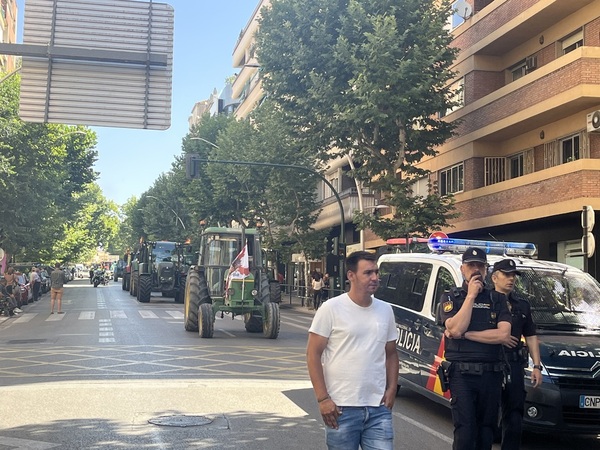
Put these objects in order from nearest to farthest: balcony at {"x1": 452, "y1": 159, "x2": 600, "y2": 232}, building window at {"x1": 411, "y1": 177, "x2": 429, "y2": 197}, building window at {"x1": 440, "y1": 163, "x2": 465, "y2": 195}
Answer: balcony at {"x1": 452, "y1": 159, "x2": 600, "y2": 232} < building window at {"x1": 440, "y1": 163, "x2": 465, "y2": 195} < building window at {"x1": 411, "y1": 177, "x2": 429, "y2": 197}

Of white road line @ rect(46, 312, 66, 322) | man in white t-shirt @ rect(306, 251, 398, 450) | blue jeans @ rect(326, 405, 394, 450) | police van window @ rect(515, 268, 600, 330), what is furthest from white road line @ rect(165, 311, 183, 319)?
blue jeans @ rect(326, 405, 394, 450)

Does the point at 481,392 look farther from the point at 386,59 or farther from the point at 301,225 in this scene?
the point at 301,225

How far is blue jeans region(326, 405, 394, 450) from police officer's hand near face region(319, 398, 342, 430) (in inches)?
1.8

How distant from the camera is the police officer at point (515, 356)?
5.61 meters

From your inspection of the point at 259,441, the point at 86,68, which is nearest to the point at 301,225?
the point at 86,68

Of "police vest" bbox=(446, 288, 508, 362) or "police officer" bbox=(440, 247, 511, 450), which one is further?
"police vest" bbox=(446, 288, 508, 362)

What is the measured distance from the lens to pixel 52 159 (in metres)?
Answer: 33.4

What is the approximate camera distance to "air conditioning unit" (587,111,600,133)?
19.4 metres

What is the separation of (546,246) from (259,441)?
1802 cm

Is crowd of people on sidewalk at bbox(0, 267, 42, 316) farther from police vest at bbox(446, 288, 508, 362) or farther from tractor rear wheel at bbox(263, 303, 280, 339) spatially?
police vest at bbox(446, 288, 508, 362)

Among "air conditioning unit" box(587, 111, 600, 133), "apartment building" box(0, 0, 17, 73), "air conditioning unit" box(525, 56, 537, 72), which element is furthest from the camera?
"apartment building" box(0, 0, 17, 73)

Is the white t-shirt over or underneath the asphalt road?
over

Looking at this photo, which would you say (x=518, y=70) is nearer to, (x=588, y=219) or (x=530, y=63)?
(x=530, y=63)

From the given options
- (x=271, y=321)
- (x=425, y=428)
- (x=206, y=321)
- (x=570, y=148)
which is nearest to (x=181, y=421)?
(x=425, y=428)
